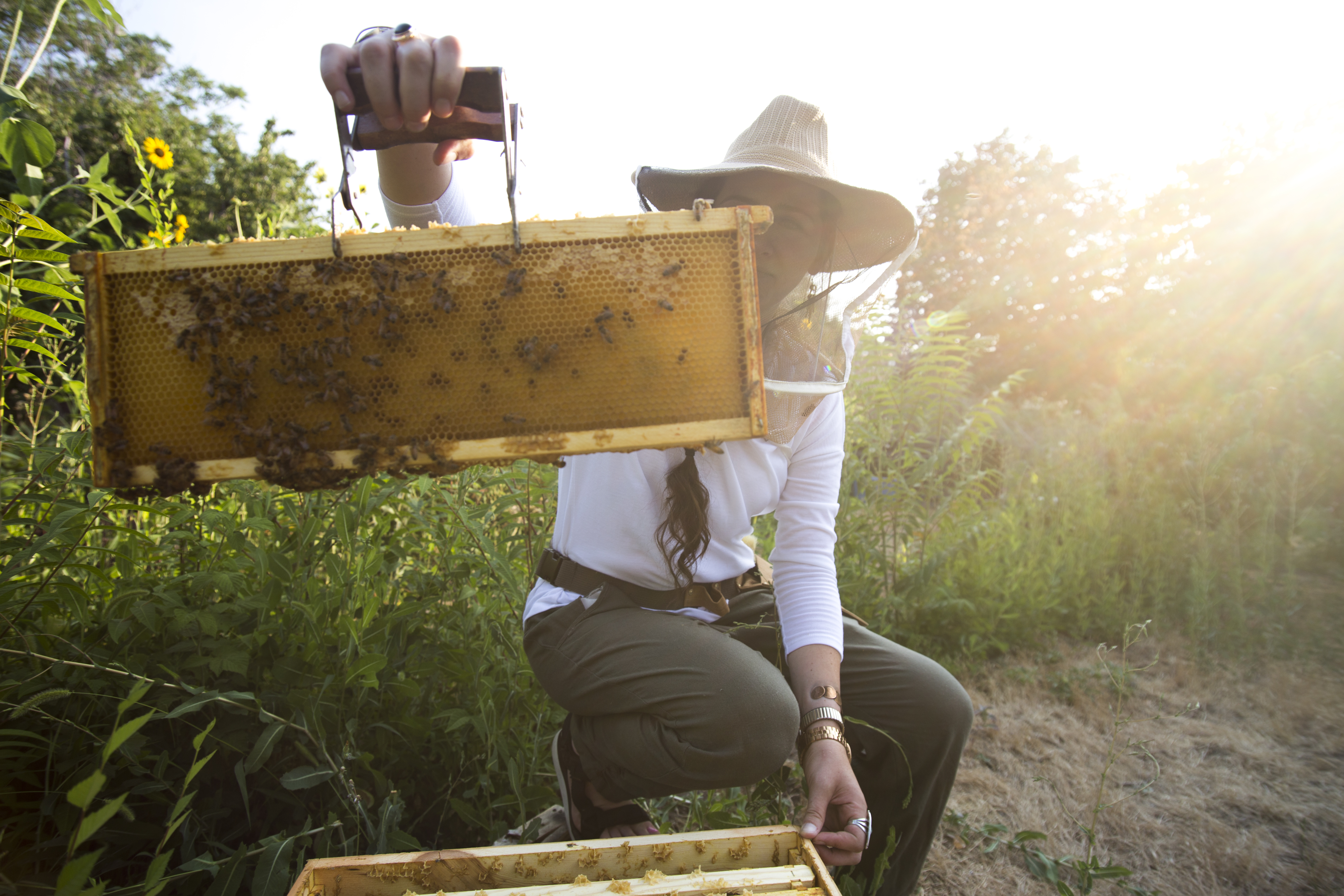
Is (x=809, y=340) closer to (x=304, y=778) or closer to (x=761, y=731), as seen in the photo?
(x=761, y=731)

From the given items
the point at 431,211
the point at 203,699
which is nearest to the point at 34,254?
the point at 431,211

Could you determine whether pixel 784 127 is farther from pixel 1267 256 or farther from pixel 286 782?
pixel 1267 256

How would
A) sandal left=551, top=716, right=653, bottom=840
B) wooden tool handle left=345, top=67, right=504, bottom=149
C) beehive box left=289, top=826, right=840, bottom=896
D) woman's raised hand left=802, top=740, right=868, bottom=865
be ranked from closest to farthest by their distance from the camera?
1. beehive box left=289, top=826, right=840, bottom=896
2. wooden tool handle left=345, top=67, right=504, bottom=149
3. woman's raised hand left=802, top=740, right=868, bottom=865
4. sandal left=551, top=716, right=653, bottom=840

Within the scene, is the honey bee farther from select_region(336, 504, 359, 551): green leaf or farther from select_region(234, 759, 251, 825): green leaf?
select_region(234, 759, 251, 825): green leaf

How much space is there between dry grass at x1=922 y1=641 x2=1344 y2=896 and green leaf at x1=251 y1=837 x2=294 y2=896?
2.08 m

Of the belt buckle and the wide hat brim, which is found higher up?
the wide hat brim

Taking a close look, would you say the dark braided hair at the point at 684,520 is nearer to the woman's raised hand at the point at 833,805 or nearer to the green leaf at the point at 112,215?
the woman's raised hand at the point at 833,805

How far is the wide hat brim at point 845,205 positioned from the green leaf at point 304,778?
196 cm

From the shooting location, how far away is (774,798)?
232 cm

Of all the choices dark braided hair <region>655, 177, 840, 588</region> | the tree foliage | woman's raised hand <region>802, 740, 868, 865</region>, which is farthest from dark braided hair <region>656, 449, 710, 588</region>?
the tree foliage

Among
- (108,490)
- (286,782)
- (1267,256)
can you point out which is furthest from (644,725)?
(1267,256)

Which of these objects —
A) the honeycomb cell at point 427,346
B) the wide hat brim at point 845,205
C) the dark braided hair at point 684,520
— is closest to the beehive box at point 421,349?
the honeycomb cell at point 427,346

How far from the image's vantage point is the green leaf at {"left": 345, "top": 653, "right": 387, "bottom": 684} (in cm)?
188

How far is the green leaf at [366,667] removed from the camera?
1878 mm
